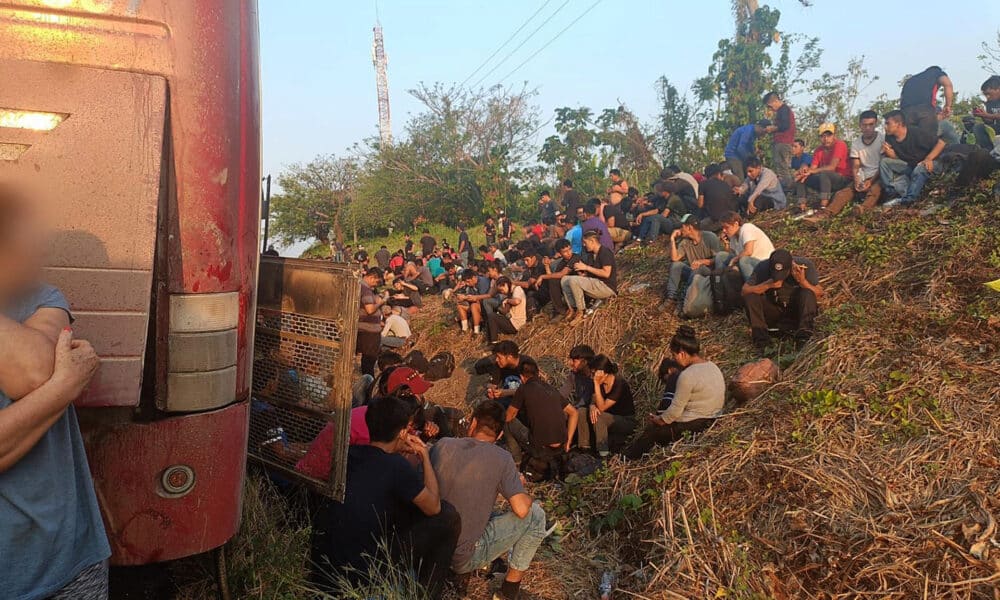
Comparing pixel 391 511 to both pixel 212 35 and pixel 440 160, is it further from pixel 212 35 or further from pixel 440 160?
pixel 440 160

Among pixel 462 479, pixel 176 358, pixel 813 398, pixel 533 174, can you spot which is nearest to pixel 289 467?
pixel 462 479

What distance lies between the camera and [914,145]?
9117 mm

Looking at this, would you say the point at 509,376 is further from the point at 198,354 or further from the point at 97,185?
the point at 97,185

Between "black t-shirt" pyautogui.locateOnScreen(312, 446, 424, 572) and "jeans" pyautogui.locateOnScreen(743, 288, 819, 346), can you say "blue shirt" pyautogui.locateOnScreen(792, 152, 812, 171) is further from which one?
"black t-shirt" pyautogui.locateOnScreen(312, 446, 424, 572)

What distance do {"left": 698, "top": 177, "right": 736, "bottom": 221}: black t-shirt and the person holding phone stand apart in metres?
3.48

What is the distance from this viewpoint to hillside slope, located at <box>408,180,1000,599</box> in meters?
3.75

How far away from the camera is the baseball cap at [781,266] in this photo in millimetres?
7027

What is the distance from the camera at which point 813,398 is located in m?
5.27

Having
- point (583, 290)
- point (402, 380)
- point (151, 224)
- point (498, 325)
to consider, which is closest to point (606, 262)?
point (583, 290)

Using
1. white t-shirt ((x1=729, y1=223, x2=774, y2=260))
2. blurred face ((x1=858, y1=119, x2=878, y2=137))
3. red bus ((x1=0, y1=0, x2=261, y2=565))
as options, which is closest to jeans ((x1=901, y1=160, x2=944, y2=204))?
Result: blurred face ((x1=858, y1=119, x2=878, y2=137))

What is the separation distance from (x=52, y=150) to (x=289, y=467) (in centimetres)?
196

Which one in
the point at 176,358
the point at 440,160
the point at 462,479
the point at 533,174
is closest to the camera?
the point at 176,358

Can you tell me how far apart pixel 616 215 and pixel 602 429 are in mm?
6760

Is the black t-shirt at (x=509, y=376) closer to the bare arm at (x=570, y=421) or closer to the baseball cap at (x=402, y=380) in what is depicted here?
the bare arm at (x=570, y=421)
